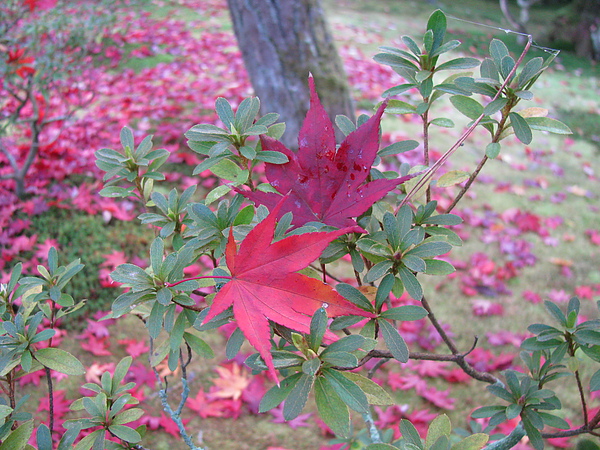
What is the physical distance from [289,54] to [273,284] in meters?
2.65

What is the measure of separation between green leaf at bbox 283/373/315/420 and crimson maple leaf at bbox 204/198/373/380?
105mm

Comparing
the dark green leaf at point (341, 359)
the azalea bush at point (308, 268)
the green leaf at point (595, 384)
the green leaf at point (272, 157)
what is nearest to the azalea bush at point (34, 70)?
the azalea bush at point (308, 268)

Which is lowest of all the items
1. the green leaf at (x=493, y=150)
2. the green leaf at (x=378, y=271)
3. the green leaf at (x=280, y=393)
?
the green leaf at (x=280, y=393)

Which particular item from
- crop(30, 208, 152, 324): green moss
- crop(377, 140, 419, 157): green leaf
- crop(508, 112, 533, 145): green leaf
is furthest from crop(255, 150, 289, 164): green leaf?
crop(30, 208, 152, 324): green moss

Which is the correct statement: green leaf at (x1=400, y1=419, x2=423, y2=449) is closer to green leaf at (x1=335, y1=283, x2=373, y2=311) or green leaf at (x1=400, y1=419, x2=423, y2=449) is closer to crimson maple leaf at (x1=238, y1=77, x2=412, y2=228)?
green leaf at (x1=335, y1=283, x2=373, y2=311)

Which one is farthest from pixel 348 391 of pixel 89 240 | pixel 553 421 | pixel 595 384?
pixel 89 240

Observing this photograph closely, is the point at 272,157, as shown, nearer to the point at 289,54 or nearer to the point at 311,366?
the point at 311,366

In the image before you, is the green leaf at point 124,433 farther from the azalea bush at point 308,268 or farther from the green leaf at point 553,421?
the green leaf at point 553,421

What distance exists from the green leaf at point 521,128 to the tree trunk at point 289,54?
2.30 m

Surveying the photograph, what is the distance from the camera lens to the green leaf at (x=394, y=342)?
2.45ft

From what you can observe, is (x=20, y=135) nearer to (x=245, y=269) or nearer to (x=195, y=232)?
(x=195, y=232)

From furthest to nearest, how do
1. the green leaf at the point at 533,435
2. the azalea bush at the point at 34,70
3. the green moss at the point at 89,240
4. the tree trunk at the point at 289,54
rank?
the tree trunk at the point at 289,54 < the azalea bush at the point at 34,70 < the green moss at the point at 89,240 < the green leaf at the point at 533,435

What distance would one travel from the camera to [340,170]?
76 cm

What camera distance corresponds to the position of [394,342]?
0.76 meters
